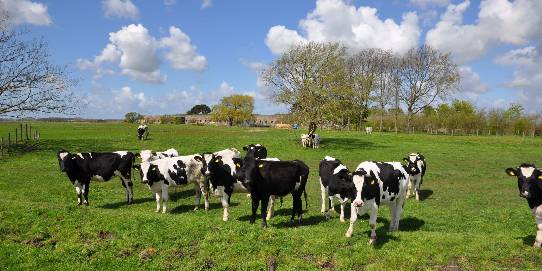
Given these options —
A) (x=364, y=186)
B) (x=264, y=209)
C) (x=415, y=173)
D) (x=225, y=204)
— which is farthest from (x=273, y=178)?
(x=415, y=173)

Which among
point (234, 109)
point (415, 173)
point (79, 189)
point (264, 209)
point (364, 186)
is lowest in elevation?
point (79, 189)

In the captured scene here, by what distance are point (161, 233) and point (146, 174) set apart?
4704 millimetres

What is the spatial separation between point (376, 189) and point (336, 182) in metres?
2.54

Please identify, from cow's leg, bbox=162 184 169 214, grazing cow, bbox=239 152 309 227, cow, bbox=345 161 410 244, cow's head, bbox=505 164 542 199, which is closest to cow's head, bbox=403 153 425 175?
cow, bbox=345 161 410 244

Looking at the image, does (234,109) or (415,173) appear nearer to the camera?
(415,173)

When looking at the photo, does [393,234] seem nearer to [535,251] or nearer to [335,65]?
[535,251]

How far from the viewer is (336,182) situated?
14.2 meters

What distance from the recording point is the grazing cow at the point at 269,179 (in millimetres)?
13812

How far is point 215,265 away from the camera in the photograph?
10.6 meters

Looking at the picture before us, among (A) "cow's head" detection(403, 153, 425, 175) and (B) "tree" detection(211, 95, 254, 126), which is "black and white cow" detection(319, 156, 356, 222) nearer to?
(A) "cow's head" detection(403, 153, 425, 175)

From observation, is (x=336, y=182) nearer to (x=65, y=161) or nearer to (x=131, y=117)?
(x=65, y=161)

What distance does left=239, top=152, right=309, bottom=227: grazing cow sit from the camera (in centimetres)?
1381

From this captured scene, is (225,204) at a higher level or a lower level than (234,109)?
lower

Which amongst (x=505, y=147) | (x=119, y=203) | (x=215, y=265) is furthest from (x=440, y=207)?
(x=505, y=147)
